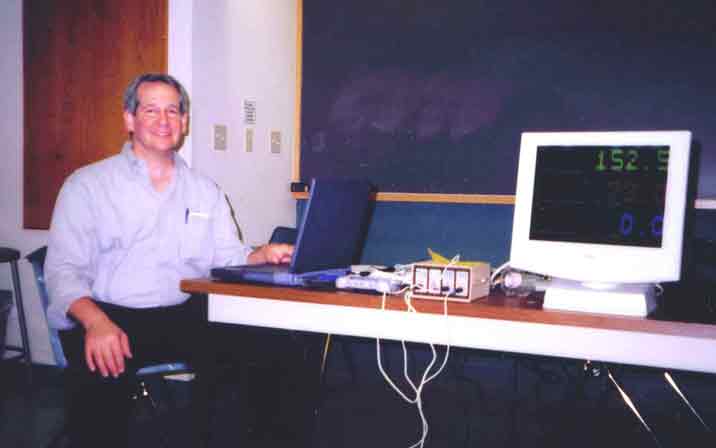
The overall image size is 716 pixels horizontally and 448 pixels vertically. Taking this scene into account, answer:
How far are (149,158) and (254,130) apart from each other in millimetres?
1465

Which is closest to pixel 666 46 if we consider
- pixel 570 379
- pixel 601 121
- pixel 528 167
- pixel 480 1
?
pixel 601 121

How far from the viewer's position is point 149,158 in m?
2.23

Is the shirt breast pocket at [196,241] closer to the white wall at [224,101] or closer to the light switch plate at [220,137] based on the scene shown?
the white wall at [224,101]

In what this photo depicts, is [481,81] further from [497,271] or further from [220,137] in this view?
[497,271]

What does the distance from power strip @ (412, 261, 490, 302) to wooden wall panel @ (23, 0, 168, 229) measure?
82.8 inches

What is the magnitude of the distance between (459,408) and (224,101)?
199cm

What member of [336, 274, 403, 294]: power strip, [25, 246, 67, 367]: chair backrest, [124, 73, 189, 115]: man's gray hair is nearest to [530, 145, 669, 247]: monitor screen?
[336, 274, 403, 294]: power strip

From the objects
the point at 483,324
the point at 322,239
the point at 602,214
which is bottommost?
the point at 483,324

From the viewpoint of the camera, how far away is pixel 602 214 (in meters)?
1.60

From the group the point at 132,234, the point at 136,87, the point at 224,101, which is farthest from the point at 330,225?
the point at 224,101

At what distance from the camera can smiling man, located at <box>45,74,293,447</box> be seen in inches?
73.1

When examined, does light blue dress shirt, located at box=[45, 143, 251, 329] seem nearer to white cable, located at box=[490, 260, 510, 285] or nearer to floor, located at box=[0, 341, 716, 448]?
floor, located at box=[0, 341, 716, 448]

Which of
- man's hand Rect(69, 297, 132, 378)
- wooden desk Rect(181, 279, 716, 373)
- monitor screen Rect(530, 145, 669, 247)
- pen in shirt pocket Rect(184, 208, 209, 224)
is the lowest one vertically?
man's hand Rect(69, 297, 132, 378)

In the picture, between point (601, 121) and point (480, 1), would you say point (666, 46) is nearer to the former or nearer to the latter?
point (601, 121)
